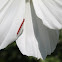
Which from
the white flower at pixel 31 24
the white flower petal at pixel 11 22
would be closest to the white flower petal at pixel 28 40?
the white flower at pixel 31 24

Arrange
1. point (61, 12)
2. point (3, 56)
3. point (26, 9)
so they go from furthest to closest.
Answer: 1. point (3, 56)
2. point (26, 9)
3. point (61, 12)

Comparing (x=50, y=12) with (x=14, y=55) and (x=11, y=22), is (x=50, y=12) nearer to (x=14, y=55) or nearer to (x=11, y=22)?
(x=11, y=22)

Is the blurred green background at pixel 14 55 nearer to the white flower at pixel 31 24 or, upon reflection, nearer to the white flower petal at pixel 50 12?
the white flower at pixel 31 24

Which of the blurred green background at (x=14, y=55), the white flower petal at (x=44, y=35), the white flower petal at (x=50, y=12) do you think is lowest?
the blurred green background at (x=14, y=55)

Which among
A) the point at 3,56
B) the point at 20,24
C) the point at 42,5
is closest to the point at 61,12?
the point at 42,5

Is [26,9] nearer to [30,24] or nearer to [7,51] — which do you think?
[30,24]

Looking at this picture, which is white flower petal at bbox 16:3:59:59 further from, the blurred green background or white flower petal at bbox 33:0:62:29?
the blurred green background

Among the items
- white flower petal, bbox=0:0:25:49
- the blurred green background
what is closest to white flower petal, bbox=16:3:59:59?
white flower petal, bbox=0:0:25:49

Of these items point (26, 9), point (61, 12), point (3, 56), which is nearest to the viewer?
point (61, 12)
